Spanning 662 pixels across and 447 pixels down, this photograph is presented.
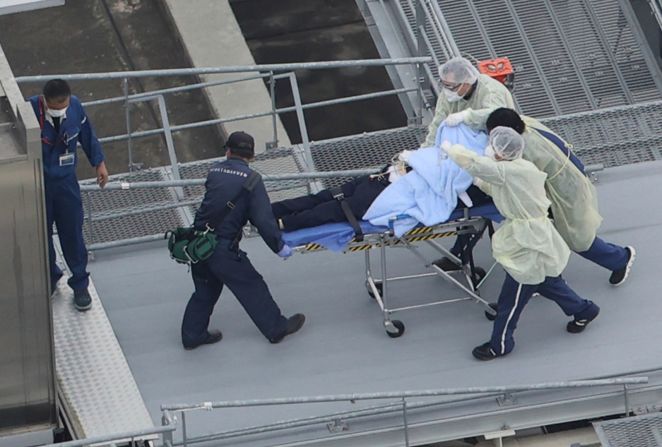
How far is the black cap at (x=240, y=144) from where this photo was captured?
1069 cm

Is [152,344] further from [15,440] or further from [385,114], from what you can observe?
[385,114]

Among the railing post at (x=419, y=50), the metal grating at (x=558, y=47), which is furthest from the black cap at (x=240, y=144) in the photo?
the metal grating at (x=558, y=47)

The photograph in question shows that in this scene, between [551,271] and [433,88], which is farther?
[433,88]

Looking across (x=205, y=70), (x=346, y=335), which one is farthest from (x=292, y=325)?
(x=205, y=70)

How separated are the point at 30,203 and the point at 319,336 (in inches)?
111

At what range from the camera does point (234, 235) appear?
1079 cm

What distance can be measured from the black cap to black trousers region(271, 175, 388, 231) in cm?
47

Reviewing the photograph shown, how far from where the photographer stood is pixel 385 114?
2056 centimetres

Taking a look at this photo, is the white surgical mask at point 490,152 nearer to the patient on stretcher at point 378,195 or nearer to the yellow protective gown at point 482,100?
the patient on stretcher at point 378,195

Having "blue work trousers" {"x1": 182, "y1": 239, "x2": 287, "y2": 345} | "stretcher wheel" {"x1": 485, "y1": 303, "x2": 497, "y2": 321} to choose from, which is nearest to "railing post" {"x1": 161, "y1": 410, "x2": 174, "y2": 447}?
"blue work trousers" {"x1": 182, "y1": 239, "x2": 287, "y2": 345}

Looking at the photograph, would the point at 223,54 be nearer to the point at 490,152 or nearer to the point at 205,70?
the point at 205,70

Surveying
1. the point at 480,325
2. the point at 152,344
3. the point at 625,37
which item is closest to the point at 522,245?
the point at 480,325

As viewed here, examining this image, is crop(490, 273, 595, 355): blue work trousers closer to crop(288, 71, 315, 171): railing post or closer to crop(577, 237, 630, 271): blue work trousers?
crop(577, 237, 630, 271): blue work trousers

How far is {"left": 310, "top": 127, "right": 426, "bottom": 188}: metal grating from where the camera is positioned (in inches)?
529
